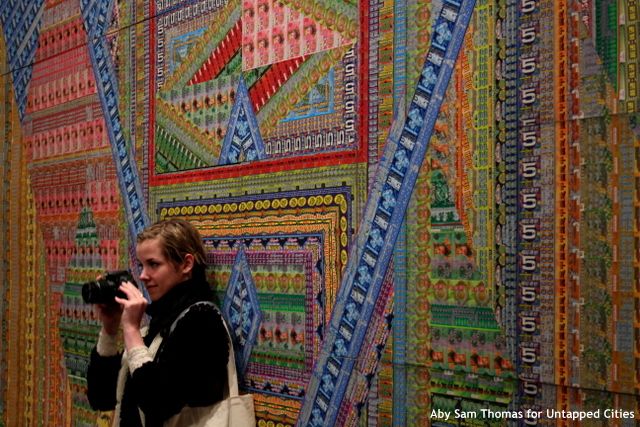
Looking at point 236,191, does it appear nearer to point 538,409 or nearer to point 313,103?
point 313,103

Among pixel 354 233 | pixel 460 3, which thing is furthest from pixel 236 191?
pixel 460 3

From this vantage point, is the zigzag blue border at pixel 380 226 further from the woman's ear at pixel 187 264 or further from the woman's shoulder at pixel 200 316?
the woman's ear at pixel 187 264

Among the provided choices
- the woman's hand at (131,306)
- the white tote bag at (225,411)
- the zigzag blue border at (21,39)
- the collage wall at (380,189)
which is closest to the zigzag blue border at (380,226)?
the collage wall at (380,189)

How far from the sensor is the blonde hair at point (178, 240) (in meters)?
2.73

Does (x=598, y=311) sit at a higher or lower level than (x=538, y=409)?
higher

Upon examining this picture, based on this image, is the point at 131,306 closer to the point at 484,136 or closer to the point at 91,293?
the point at 91,293

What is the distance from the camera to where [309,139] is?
2572 millimetres

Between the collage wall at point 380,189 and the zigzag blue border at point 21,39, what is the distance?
30 cm

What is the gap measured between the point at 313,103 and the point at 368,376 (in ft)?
2.72

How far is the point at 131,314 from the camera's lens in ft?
8.58

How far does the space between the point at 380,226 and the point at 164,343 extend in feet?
2.44

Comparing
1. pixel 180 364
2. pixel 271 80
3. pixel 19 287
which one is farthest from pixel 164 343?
pixel 19 287

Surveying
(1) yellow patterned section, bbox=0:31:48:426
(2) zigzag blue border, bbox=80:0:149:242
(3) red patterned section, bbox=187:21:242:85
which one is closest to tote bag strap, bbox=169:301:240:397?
(2) zigzag blue border, bbox=80:0:149:242

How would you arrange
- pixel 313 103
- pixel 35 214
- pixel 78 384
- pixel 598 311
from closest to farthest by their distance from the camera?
pixel 598 311 < pixel 313 103 < pixel 78 384 < pixel 35 214
